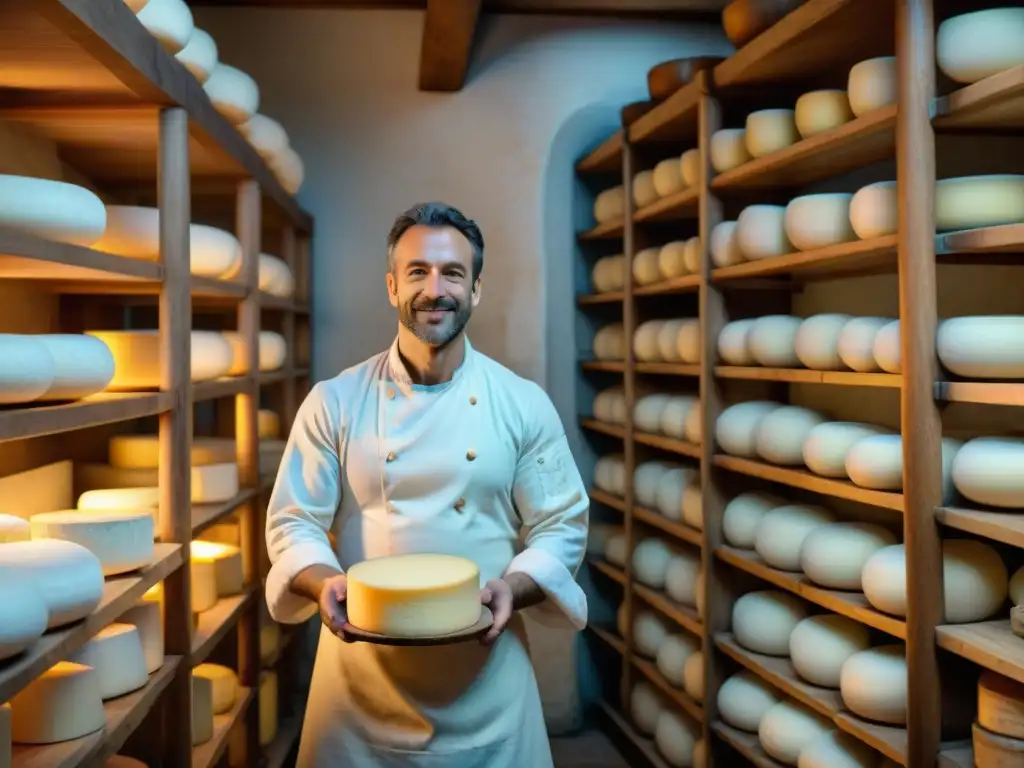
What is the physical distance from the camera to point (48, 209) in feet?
4.54

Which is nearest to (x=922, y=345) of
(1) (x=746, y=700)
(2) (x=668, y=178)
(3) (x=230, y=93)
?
(1) (x=746, y=700)

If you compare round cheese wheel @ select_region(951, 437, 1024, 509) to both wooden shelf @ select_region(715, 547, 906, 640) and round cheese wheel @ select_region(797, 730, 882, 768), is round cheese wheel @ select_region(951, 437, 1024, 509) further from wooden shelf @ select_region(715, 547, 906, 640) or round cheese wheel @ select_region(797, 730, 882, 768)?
round cheese wheel @ select_region(797, 730, 882, 768)

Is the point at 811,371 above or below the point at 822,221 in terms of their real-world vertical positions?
below

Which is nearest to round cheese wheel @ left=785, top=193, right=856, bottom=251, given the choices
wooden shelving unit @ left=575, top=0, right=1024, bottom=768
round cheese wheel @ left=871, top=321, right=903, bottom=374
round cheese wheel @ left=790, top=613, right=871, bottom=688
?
wooden shelving unit @ left=575, top=0, right=1024, bottom=768

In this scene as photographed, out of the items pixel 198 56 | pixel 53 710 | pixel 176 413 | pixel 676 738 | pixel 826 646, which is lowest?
pixel 676 738

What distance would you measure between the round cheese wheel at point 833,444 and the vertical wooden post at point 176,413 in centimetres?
134

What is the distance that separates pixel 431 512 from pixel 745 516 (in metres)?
1.12

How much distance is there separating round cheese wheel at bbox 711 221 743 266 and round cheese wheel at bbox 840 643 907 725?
41.2 inches

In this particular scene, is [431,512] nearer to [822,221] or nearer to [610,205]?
[822,221]

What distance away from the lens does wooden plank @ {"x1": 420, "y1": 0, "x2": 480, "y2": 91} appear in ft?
9.39

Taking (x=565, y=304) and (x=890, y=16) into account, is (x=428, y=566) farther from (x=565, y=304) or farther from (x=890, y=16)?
(x=565, y=304)

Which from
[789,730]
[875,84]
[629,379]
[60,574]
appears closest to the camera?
[60,574]

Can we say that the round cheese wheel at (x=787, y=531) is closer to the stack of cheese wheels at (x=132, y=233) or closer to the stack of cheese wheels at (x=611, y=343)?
the stack of cheese wheels at (x=611, y=343)

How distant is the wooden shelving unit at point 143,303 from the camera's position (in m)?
1.38
